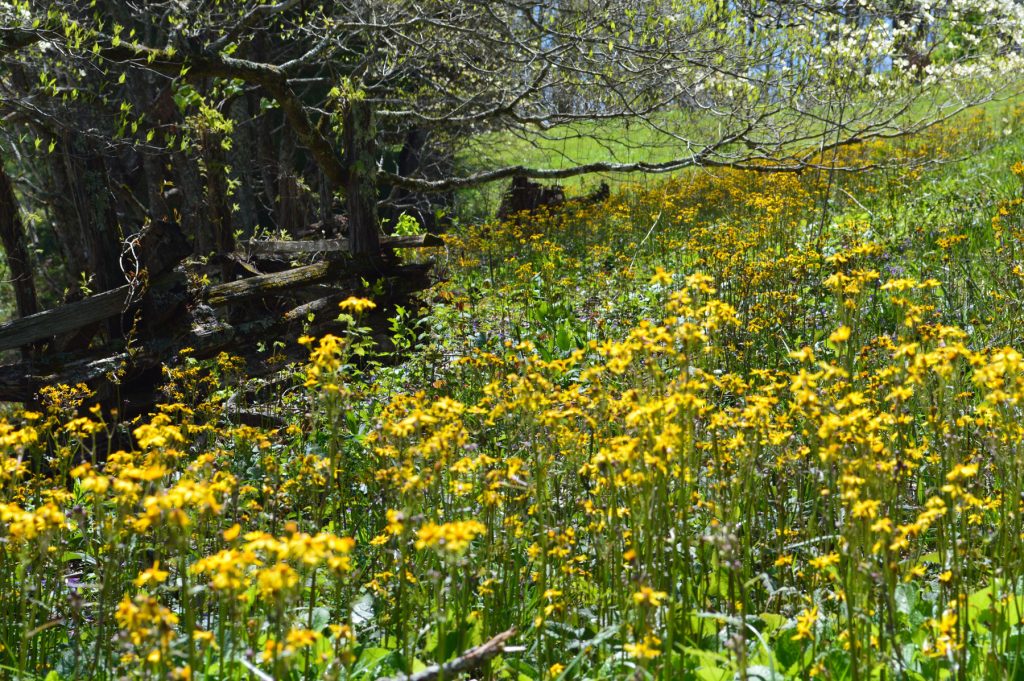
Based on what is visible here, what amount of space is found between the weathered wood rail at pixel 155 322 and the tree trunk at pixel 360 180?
0.38m

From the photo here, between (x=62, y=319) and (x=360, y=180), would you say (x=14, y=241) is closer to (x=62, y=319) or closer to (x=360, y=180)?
(x=62, y=319)

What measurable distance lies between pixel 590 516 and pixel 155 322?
3712 mm

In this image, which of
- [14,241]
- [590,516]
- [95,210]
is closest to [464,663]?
[590,516]

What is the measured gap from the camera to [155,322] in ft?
19.4

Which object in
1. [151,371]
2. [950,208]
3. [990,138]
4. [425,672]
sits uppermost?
[990,138]

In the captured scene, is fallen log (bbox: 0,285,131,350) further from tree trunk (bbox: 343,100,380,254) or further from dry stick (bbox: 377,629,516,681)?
dry stick (bbox: 377,629,516,681)

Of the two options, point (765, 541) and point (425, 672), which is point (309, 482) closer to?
point (425, 672)

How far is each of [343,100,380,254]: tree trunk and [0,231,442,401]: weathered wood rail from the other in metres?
0.38

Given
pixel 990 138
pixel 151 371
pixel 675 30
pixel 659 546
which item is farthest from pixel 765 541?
pixel 990 138

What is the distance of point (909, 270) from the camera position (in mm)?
6641

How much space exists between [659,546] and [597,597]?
612 millimetres

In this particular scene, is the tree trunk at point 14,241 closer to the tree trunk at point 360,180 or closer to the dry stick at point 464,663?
the tree trunk at point 360,180

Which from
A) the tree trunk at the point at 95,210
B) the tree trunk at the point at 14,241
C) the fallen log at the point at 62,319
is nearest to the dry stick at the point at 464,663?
the fallen log at the point at 62,319

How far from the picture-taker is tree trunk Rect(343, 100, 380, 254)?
24.0 feet
